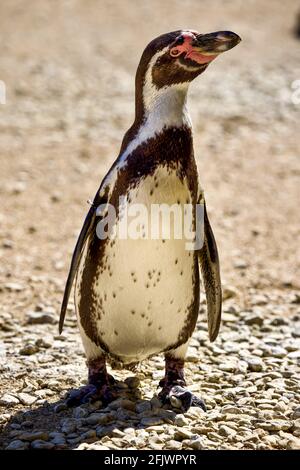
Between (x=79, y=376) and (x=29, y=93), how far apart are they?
6.93 meters

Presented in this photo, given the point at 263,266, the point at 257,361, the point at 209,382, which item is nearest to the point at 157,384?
the point at 209,382

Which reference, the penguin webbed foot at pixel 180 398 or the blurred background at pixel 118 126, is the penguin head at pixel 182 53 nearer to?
the penguin webbed foot at pixel 180 398

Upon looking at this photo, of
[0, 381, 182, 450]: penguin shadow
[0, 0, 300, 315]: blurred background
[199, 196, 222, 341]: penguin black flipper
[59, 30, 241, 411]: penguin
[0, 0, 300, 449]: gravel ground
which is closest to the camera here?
[0, 381, 182, 450]: penguin shadow

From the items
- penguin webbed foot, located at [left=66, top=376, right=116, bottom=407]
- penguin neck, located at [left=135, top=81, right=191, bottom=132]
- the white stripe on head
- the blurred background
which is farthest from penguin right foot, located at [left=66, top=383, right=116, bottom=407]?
the blurred background

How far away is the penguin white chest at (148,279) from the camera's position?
3.54 meters

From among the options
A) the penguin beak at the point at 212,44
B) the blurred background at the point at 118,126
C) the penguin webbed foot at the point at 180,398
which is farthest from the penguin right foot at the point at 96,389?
the blurred background at the point at 118,126

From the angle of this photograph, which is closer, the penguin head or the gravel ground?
the penguin head

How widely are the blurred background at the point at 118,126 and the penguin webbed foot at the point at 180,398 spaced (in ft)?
5.52

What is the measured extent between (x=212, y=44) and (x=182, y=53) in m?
0.12

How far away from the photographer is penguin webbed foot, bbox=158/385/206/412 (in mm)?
3744

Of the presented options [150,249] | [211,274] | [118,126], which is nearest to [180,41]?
[150,249]

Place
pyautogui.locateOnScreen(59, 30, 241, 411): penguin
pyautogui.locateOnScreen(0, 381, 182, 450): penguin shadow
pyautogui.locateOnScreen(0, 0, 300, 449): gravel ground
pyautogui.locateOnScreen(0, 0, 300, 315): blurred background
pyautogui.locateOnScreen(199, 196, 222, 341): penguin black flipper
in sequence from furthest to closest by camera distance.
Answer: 1. pyautogui.locateOnScreen(0, 0, 300, 315): blurred background
2. pyautogui.locateOnScreen(199, 196, 222, 341): penguin black flipper
3. pyautogui.locateOnScreen(0, 0, 300, 449): gravel ground
4. pyautogui.locateOnScreen(59, 30, 241, 411): penguin
5. pyautogui.locateOnScreen(0, 381, 182, 450): penguin shadow

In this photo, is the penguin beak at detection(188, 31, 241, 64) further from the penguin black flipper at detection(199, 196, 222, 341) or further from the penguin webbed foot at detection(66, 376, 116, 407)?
the penguin webbed foot at detection(66, 376, 116, 407)

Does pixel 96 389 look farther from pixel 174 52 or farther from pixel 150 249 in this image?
pixel 174 52
